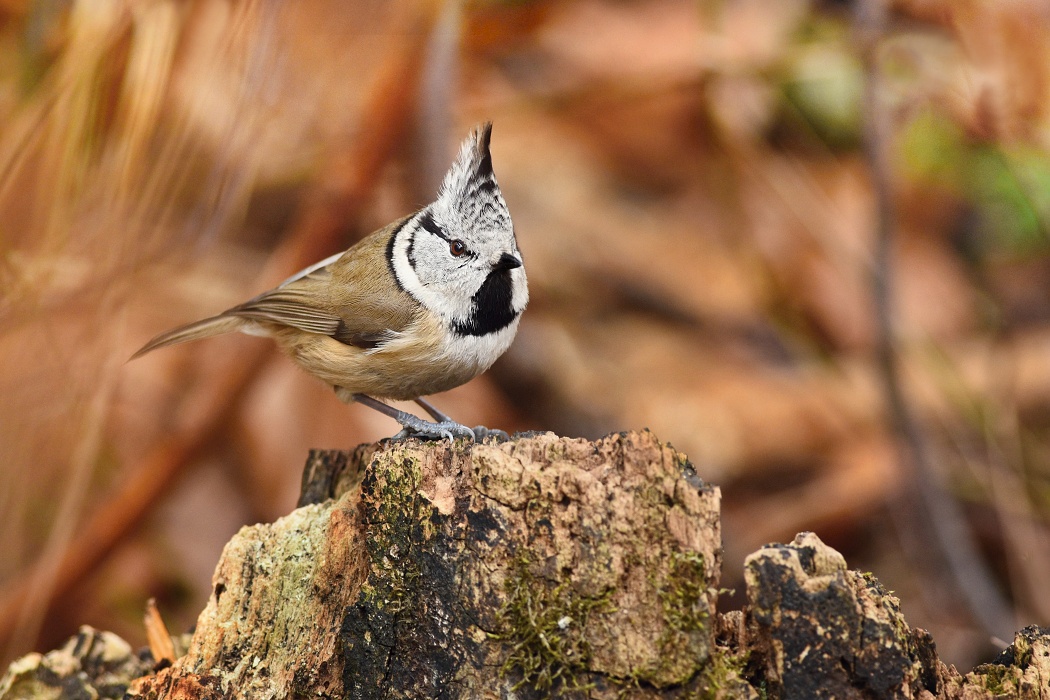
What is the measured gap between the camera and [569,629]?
5.59 ft

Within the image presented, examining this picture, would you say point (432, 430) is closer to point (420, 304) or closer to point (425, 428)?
point (425, 428)

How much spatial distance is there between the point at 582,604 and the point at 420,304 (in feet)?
5.00

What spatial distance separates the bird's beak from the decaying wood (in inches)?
45.9

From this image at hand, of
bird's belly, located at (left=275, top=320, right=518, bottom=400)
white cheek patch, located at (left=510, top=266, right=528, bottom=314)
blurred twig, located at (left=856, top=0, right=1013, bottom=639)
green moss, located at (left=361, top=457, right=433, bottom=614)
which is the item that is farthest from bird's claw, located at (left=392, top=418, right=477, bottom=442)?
blurred twig, located at (left=856, top=0, right=1013, bottom=639)

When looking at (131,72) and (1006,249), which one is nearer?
(131,72)

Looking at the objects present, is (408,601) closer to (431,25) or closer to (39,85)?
(39,85)

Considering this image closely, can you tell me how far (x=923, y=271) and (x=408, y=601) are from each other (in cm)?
524

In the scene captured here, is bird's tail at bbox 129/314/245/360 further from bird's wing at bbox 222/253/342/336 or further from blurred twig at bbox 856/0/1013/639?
blurred twig at bbox 856/0/1013/639

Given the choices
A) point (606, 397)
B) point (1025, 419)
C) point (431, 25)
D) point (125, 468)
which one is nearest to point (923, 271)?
point (1025, 419)

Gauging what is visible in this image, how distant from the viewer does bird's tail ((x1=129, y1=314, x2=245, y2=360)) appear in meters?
3.27

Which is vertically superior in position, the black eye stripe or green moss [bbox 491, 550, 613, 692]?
the black eye stripe

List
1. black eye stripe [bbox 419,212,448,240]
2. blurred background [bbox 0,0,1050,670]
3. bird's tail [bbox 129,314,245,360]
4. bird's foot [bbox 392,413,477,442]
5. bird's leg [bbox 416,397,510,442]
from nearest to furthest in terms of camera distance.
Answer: bird's leg [bbox 416,397,510,442]
bird's foot [bbox 392,413,477,442]
blurred background [bbox 0,0,1050,670]
black eye stripe [bbox 419,212,448,240]
bird's tail [bbox 129,314,245,360]

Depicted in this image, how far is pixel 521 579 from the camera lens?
1739mm

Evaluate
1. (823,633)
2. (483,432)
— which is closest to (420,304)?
(483,432)
